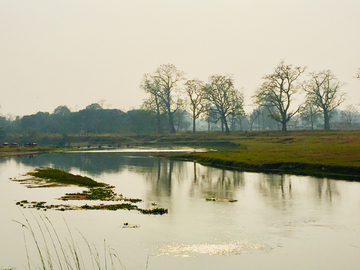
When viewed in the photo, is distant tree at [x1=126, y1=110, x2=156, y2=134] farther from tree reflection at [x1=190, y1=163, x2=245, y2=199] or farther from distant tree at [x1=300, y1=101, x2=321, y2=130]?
tree reflection at [x1=190, y1=163, x2=245, y2=199]

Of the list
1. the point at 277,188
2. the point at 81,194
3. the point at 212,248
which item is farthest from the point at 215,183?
the point at 212,248

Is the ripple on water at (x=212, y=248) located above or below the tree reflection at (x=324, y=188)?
below

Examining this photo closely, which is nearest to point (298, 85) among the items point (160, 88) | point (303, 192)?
point (160, 88)

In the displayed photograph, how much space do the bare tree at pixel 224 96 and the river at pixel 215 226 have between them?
96.0 metres

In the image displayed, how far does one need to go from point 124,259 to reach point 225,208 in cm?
1328

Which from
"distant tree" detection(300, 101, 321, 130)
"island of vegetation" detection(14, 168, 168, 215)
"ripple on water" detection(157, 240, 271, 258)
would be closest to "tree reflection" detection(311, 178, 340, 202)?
"island of vegetation" detection(14, 168, 168, 215)

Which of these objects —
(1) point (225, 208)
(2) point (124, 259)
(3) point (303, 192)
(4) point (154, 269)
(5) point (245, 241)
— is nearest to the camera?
(4) point (154, 269)

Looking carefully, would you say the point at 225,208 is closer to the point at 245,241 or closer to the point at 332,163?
the point at 245,241

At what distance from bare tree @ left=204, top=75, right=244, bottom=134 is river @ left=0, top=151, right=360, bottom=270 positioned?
9597 centimetres

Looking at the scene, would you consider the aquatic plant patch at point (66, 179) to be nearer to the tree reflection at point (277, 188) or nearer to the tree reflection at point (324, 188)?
the tree reflection at point (277, 188)

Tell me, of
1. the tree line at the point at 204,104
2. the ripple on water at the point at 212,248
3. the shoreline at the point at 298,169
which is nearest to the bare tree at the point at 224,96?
the tree line at the point at 204,104

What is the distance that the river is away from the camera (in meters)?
19.9

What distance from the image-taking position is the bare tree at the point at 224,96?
14050 centimetres

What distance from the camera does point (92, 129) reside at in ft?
621
